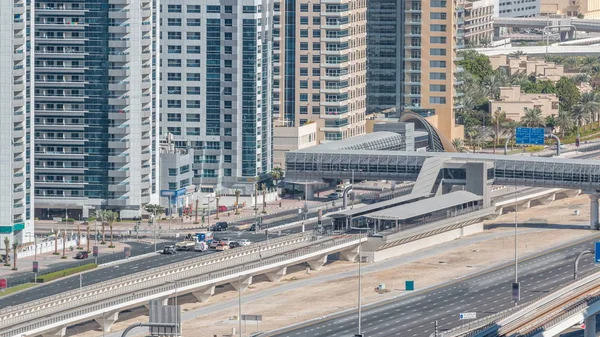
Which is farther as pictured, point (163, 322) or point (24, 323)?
point (24, 323)

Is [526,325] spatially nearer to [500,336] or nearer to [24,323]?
[500,336]

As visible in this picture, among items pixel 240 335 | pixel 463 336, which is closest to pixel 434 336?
pixel 463 336

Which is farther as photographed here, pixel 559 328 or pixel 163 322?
pixel 559 328

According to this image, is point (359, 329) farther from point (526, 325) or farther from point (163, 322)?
point (163, 322)

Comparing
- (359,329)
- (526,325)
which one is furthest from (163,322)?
(526,325)

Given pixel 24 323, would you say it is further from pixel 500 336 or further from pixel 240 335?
pixel 500 336

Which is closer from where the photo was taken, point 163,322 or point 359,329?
point 163,322

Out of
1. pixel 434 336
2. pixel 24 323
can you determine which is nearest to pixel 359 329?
pixel 434 336
